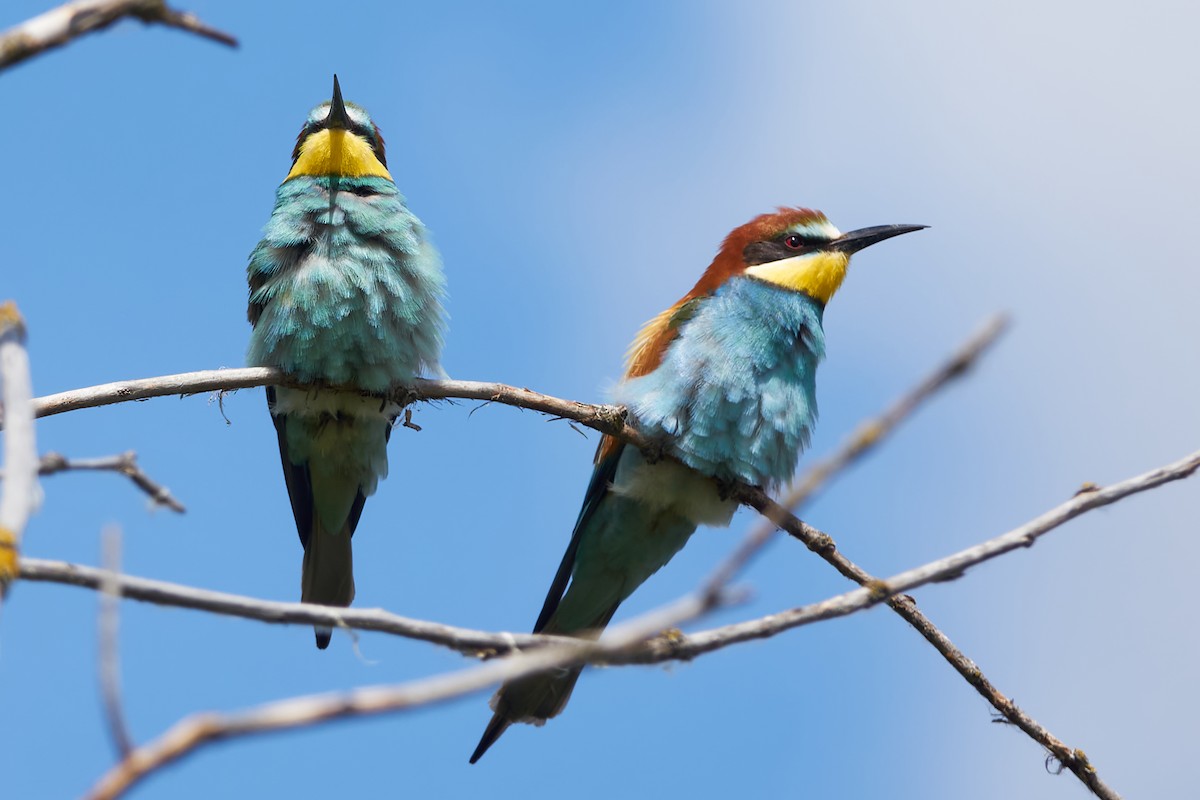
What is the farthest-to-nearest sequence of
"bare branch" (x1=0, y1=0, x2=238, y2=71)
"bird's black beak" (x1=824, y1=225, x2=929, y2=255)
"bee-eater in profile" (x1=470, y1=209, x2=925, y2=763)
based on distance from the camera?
1. "bird's black beak" (x1=824, y1=225, x2=929, y2=255)
2. "bee-eater in profile" (x1=470, y1=209, x2=925, y2=763)
3. "bare branch" (x1=0, y1=0, x2=238, y2=71)

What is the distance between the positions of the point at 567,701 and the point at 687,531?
28.4 inches

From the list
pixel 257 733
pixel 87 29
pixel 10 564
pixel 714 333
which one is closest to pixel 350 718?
pixel 257 733

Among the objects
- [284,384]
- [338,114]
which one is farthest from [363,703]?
[338,114]

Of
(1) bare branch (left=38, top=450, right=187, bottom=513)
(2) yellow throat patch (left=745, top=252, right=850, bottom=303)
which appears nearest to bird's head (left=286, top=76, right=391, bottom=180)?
(2) yellow throat patch (left=745, top=252, right=850, bottom=303)

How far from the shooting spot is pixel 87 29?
1.68 meters

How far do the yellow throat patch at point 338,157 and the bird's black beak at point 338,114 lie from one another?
0.05 m

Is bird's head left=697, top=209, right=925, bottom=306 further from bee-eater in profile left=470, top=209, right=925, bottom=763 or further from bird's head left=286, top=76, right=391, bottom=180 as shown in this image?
bird's head left=286, top=76, right=391, bottom=180

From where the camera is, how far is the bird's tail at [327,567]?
16.9 feet

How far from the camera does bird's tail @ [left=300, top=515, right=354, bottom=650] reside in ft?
16.9

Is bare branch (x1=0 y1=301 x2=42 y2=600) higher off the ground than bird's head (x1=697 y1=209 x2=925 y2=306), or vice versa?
bird's head (x1=697 y1=209 x2=925 y2=306)

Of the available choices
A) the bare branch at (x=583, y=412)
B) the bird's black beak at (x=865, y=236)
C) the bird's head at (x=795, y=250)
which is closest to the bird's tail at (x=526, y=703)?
the bare branch at (x=583, y=412)

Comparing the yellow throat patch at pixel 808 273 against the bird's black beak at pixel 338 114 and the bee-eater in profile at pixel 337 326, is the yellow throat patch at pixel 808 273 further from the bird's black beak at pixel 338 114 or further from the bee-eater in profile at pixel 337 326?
the bird's black beak at pixel 338 114

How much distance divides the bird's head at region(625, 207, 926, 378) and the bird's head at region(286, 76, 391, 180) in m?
1.29

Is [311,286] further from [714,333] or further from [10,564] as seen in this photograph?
[10,564]
